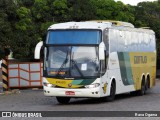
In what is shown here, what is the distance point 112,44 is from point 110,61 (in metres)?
0.84

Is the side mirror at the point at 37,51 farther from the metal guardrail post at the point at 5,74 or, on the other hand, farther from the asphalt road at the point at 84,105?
the metal guardrail post at the point at 5,74

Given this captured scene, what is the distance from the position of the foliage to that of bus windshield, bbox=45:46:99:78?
27.6 feet

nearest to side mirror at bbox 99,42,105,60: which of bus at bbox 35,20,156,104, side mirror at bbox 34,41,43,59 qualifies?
bus at bbox 35,20,156,104

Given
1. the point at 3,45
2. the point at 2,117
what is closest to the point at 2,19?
the point at 3,45

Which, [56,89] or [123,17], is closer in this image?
[56,89]

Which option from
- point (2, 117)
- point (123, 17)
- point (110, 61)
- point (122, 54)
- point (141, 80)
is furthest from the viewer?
point (123, 17)

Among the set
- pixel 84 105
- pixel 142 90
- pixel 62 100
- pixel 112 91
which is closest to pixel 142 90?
pixel 142 90

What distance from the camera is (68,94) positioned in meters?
22.0

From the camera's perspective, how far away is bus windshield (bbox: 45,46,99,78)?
22109 mm

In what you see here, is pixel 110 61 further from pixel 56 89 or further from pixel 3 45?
pixel 3 45

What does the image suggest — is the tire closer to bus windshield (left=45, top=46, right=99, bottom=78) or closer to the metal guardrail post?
bus windshield (left=45, top=46, right=99, bottom=78)

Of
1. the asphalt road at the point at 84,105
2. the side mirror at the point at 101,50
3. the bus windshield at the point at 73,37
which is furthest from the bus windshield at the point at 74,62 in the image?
the asphalt road at the point at 84,105

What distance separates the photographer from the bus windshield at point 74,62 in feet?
72.5

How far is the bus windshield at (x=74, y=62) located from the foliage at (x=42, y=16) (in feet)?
27.6
